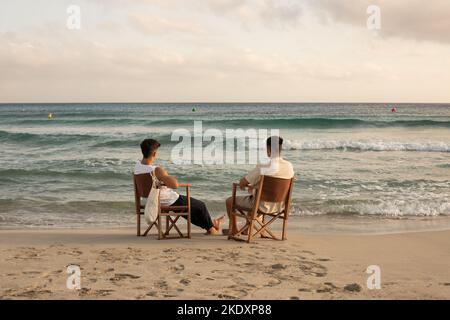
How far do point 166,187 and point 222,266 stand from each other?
1705 mm

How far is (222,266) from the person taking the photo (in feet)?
16.1

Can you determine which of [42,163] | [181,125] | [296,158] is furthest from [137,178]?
[181,125]

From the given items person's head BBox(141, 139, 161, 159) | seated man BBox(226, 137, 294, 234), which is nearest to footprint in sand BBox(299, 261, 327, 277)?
seated man BBox(226, 137, 294, 234)

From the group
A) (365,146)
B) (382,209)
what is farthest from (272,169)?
(365,146)

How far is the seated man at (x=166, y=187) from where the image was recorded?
20.2 feet

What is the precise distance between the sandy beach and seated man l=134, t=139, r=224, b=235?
238 millimetres

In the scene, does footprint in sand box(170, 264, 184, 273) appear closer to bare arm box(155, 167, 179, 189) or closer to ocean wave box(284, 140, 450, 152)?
bare arm box(155, 167, 179, 189)

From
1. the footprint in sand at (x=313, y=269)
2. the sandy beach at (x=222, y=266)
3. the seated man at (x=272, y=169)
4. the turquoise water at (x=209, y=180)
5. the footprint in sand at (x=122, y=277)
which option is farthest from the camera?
the turquoise water at (x=209, y=180)

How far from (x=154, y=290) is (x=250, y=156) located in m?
14.6

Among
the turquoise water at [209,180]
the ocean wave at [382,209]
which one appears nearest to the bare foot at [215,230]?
the turquoise water at [209,180]

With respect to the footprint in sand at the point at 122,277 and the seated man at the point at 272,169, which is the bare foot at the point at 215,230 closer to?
the seated man at the point at 272,169

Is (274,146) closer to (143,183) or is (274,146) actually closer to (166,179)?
(166,179)

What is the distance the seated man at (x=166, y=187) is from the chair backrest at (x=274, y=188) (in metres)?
0.88

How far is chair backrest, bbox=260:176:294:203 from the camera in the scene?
602cm
